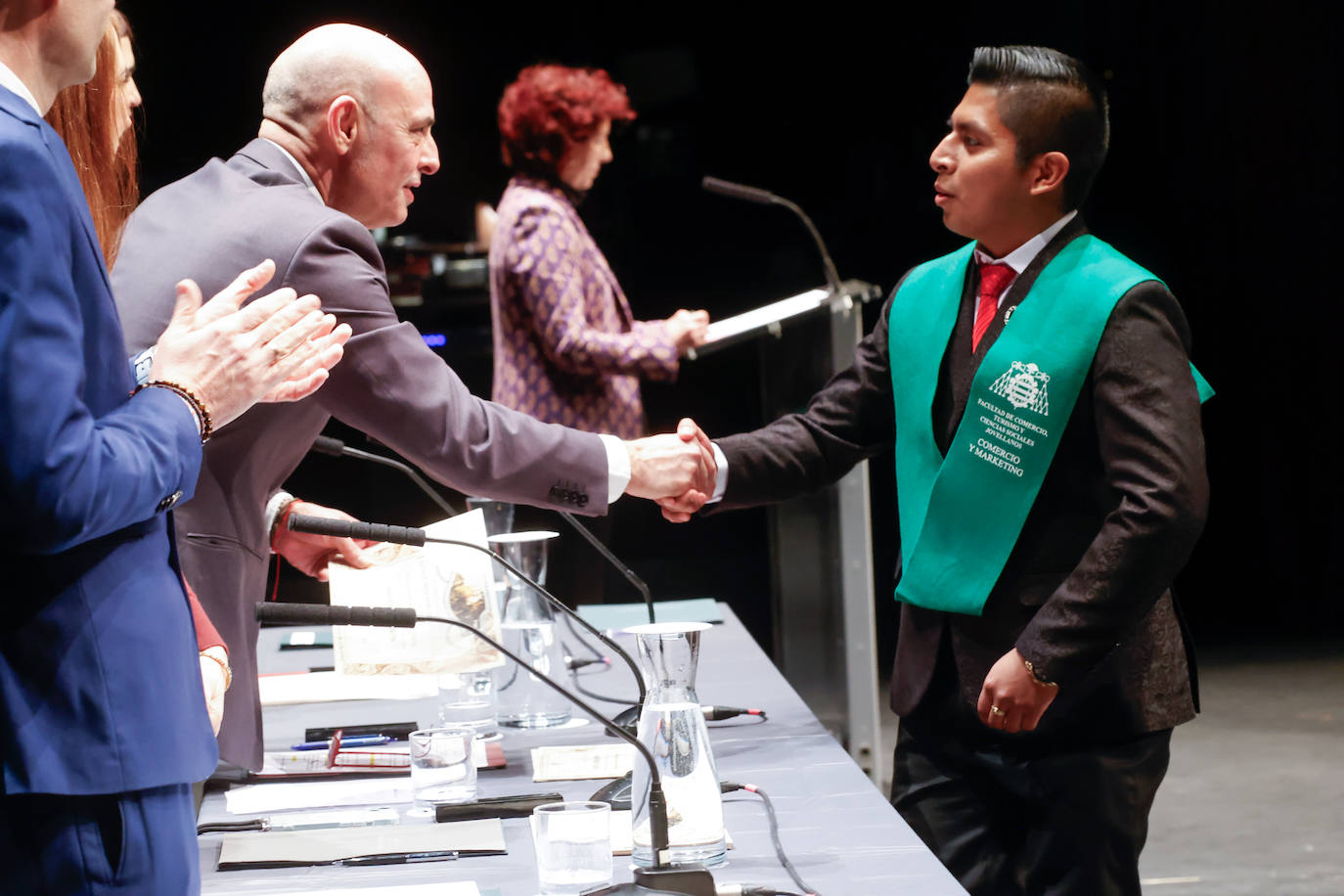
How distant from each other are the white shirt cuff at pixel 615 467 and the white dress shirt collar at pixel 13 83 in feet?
3.76

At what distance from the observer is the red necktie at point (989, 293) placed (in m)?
1.98

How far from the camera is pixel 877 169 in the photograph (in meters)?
6.09

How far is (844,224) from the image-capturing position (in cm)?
612

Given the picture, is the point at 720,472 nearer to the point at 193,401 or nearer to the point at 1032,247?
the point at 1032,247

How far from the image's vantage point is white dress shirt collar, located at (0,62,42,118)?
100 centimetres

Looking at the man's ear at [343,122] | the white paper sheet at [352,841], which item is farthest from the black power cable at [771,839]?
the man's ear at [343,122]

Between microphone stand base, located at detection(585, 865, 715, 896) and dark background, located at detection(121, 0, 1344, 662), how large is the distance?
417 centimetres

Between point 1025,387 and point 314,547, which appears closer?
point 1025,387

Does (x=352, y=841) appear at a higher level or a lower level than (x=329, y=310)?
lower

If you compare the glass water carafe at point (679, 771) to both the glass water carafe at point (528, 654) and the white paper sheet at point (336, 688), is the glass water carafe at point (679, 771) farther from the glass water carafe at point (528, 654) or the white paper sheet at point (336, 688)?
the white paper sheet at point (336, 688)

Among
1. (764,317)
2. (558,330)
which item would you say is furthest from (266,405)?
(558,330)

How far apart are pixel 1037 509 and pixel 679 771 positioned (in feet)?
2.43

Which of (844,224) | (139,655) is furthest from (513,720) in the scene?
(844,224)

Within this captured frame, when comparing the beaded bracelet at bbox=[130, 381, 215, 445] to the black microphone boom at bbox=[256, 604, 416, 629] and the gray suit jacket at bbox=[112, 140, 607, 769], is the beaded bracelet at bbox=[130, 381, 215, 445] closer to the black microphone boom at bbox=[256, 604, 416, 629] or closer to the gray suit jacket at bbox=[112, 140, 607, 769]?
the black microphone boom at bbox=[256, 604, 416, 629]
